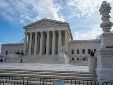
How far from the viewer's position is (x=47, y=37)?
79688mm

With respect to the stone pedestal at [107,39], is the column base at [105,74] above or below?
below

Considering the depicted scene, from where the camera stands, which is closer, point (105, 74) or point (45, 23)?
point (105, 74)

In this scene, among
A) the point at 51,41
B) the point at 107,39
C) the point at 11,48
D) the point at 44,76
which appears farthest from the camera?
the point at 11,48

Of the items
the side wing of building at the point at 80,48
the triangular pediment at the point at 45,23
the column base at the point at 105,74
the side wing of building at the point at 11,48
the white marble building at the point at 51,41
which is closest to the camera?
the column base at the point at 105,74

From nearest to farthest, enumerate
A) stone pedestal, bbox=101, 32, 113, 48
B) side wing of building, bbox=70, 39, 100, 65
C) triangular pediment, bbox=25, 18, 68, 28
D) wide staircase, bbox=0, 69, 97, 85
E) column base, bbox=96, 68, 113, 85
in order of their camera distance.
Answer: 1. column base, bbox=96, 68, 113, 85
2. stone pedestal, bbox=101, 32, 113, 48
3. wide staircase, bbox=0, 69, 97, 85
4. triangular pediment, bbox=25, 18, 68, 28
5. side wing of building, bbox=70, 39, 100, 65

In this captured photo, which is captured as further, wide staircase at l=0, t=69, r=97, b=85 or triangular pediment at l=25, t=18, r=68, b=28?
triangular pediment at l=25, t=18, r=68, b=28

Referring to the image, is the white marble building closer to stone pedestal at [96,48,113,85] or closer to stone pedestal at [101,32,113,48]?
stone pedestal at [101,32,113,48]

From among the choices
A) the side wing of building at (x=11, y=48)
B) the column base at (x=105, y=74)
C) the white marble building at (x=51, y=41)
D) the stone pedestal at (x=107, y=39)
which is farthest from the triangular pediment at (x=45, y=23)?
the column base at (x=105, y=74)

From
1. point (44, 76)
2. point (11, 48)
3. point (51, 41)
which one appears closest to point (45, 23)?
point (51, 41)

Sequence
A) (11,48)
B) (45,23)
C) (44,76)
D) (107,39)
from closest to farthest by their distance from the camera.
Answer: (107,39) → (44,76) → (45,23) → (11,48)

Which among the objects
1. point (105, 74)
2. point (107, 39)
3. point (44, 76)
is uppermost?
point (107, 39)

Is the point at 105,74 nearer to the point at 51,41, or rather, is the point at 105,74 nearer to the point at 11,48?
the point at 51,41

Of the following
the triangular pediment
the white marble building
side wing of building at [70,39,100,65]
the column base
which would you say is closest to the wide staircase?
the column base

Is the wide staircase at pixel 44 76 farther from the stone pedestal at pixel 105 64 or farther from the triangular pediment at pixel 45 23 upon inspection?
the triangular pediment at pixel 45 23
